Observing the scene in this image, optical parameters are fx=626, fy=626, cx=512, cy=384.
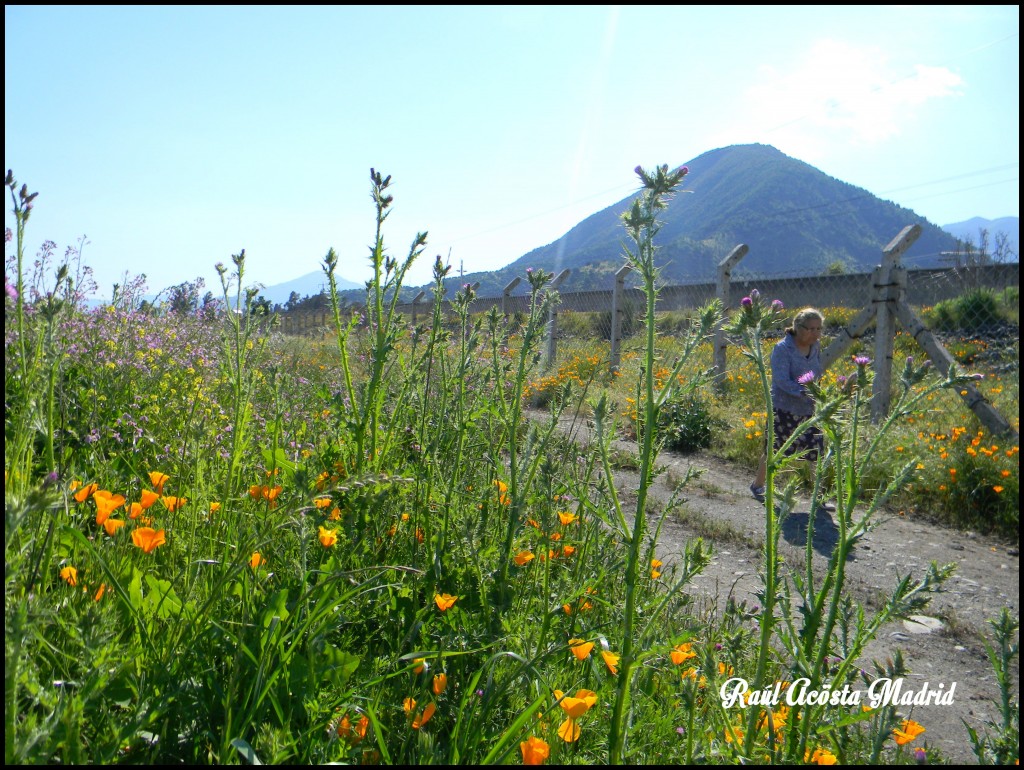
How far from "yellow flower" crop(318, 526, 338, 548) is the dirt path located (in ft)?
2.87

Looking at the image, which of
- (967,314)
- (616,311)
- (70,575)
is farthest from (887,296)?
(967,314)

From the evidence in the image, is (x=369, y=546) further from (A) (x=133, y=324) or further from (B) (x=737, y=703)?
(A) (x=133, y=324)

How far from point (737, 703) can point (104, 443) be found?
7.92 ft

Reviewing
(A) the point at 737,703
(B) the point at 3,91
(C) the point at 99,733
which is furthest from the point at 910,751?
(B) the point at 3,91

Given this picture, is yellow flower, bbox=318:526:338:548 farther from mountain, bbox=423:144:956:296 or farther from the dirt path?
mountain, bbox=423:144:956:296

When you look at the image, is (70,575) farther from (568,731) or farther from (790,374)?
(790,374)

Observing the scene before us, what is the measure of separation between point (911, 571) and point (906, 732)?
1.93m

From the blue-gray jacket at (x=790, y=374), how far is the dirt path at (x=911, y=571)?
0.79 metres

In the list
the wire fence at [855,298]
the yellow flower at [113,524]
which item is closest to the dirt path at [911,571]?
the wire fence at [855,298]

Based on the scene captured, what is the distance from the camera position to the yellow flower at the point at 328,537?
156 cm

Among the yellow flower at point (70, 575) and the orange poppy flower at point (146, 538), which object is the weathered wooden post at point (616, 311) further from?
the yellow flower at point (70, 575)

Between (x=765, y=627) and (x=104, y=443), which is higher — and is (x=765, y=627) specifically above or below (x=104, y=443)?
below

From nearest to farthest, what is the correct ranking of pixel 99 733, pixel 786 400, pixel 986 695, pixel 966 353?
Result: pixel 99 733, pixel 986 695, pixel 786 400, pixel 966 353

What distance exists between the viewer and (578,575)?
188 cm
